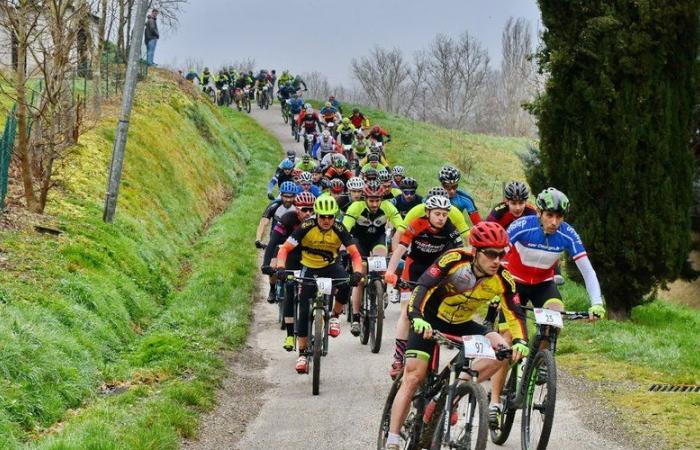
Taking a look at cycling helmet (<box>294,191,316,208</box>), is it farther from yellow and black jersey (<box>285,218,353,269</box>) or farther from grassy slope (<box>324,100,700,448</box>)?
grassy slope (<box>324,100,700,448</box>)

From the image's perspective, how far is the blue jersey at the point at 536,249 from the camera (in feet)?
26.9

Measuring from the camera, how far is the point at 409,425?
6.93 m

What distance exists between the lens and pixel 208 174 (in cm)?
2812

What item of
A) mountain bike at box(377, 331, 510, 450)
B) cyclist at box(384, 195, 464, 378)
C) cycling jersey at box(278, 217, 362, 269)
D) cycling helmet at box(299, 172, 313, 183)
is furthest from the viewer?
cycling helmet at box(299, 172, 313, 183)

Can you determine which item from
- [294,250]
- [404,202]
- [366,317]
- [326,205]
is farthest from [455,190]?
[326,205]

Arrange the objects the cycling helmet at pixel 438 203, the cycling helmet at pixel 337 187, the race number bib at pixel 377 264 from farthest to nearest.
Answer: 1. the cycling helmet at pixel 337 187
2. the race number bib at pixel 377 264
3. the cycling helmet at pixel 438 203

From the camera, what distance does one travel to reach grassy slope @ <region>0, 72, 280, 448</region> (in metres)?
8.10

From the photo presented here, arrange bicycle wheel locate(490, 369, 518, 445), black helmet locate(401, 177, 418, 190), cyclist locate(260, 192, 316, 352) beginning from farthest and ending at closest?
black helmet locate(401, 177, 418, 190) → cyclist locate(260, 192, 316, 352) → bicycle wheel locate(490, 369, 518, 445)

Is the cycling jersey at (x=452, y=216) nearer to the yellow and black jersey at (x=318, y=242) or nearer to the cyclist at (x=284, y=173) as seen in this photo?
the yellow and black jersey at (x=318, y=242)

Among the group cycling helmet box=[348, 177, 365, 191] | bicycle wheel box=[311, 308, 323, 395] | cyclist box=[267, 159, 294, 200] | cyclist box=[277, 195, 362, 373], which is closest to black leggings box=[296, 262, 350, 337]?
cyclist box=[277, 195, 362, 373]

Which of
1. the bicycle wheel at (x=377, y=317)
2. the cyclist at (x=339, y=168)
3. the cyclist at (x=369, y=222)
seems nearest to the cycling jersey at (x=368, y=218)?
the cyclist at (x=369, y=222)

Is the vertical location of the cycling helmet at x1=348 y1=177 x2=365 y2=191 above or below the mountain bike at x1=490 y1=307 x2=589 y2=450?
above

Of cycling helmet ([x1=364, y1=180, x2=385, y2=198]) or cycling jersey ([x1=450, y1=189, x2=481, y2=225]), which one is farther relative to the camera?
cycling jersey ([x1=450, y1=189, x2=481, y2=225])

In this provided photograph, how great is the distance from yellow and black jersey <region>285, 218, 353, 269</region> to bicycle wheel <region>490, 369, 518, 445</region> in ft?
11.8
